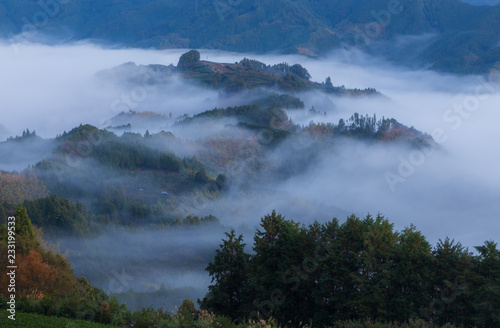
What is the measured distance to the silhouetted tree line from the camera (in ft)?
78.3

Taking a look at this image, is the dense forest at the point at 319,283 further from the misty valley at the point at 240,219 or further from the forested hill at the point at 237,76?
the forested hill at the point at 237,76

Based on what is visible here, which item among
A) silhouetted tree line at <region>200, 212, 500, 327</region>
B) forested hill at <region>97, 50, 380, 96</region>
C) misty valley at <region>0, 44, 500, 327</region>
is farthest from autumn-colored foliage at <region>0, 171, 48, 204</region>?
forested hill at <region>97, 50, 380, 96</region>

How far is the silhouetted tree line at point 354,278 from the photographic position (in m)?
23.9

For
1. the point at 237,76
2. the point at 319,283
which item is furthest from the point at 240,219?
the point at 237,76

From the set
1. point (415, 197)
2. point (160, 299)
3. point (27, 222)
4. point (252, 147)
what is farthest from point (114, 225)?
point (415, 197)

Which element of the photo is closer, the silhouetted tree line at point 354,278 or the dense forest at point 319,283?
the dense forest at point 319,283

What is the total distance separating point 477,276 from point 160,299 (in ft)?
90.2

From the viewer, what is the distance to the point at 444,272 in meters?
24.5

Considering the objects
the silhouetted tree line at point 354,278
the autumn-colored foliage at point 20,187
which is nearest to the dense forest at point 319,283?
the silhouetted tree line at point 354,278

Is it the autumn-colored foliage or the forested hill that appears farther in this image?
the forested hill

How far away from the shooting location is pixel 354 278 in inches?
1006

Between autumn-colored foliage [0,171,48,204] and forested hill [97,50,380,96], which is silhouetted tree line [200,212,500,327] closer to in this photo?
autumn-colored foliage [0,171,48,204]

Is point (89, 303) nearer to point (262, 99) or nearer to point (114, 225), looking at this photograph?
point (114, 225)

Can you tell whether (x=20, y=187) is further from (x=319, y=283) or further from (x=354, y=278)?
(x=354, y=278)
